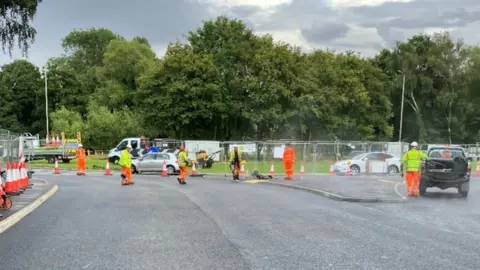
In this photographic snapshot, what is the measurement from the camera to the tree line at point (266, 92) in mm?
54312

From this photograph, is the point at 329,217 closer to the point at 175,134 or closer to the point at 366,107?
the point at 175,134

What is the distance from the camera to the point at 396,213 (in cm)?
1433

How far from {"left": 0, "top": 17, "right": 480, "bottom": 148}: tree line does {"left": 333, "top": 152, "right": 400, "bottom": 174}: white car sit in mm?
18678

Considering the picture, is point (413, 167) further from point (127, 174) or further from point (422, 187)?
point (127, 174)

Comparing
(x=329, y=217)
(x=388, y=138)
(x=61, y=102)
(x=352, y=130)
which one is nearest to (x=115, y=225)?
(x=329, y=217)

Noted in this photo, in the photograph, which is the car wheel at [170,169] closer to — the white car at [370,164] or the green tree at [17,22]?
the white car at [370,164]

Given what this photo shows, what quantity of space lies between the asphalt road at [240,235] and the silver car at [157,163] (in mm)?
17351

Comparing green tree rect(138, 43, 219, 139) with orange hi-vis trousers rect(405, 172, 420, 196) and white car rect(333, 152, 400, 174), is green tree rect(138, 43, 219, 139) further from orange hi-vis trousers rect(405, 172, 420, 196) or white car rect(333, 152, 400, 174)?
orange hi-vis trousers rect(405, 172, 420, 196)

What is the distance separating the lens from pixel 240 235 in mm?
10125

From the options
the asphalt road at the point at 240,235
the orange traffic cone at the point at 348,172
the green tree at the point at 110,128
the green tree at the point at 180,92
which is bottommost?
the orange traffic cone at the point at 348,172

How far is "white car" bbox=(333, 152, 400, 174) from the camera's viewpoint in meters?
34.8

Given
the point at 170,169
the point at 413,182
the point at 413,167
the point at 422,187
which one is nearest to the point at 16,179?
the point at 413,167

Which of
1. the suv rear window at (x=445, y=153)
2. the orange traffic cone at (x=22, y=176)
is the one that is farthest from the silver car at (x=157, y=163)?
the suv rear window at (x=445, y=153)

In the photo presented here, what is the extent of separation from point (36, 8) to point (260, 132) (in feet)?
143
